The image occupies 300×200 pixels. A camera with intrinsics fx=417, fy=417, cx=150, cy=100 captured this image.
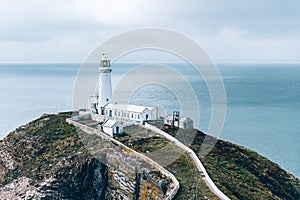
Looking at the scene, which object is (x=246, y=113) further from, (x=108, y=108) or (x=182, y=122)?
(x=182, y=122)

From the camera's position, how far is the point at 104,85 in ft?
160

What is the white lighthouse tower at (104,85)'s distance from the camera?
48406mm

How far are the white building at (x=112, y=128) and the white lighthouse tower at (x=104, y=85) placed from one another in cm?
739

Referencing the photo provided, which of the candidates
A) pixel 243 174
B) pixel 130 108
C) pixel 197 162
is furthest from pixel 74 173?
pixel 243 174

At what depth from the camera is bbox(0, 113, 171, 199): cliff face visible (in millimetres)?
33406

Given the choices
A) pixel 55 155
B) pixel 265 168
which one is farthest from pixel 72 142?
pixel 265 168

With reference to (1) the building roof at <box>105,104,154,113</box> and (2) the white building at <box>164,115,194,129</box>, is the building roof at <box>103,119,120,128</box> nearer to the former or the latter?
(1) the building roof at <box>105,104,154,113</box>

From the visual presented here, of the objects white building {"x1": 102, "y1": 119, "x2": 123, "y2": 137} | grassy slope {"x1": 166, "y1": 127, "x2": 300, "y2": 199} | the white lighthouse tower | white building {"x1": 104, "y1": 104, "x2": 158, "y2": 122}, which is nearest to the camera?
grassy slope {"x1": 166, "y1": 127, "x2": 300, "y2": 199}

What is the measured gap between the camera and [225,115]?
8981 cm

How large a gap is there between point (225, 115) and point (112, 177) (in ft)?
189

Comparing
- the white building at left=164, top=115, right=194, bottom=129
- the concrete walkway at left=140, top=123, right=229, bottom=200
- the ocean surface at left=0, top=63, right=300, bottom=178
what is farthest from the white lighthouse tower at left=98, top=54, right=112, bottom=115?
the ocean surface at left=0, top=63, right=300, bottom=178

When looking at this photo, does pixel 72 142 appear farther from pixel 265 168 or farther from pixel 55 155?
pixel 265 168

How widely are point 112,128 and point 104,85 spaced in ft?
31.4

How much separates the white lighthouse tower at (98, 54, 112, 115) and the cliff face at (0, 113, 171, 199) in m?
6.49
